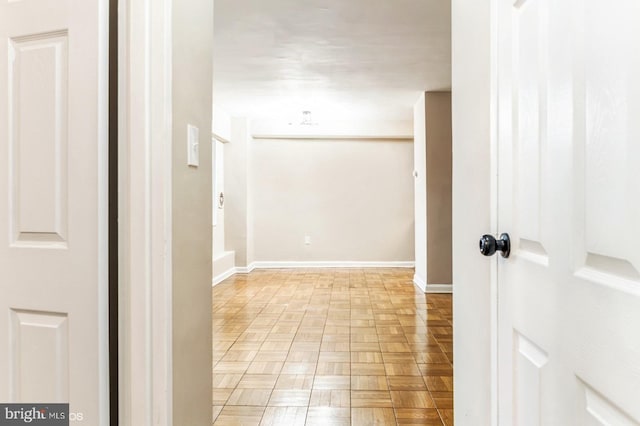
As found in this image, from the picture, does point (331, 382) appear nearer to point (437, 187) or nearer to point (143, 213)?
point (143, 213)

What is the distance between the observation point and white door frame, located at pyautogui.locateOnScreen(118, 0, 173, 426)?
1149 mm

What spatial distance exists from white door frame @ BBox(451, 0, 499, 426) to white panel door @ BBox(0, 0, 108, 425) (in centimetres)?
101

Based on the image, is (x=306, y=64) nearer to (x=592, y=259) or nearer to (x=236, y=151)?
(x=236, y=151)

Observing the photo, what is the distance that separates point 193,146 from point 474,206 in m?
0.88

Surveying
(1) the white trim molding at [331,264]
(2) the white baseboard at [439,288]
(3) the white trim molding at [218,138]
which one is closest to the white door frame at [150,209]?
(2) the white baseboard at [439,288]

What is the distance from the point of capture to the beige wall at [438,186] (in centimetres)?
498

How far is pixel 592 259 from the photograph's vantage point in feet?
2.25

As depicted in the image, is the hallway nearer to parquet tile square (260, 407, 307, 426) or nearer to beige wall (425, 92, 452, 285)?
parquet tile square (260, 407, 307, 426)

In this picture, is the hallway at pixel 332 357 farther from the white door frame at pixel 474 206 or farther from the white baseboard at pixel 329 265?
the white baseboard at pixel 329 265

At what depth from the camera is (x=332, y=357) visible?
274cm

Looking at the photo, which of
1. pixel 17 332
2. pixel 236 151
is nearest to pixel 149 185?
pixel 17 332

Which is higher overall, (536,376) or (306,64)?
(306,64)

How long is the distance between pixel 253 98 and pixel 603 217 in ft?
16.8

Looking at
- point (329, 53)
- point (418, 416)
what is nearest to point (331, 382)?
point (418, 416)
